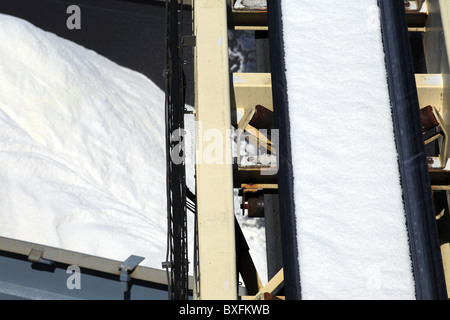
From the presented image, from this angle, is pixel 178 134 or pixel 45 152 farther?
pixel 45 152

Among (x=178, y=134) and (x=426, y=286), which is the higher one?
(x=178, y=134)

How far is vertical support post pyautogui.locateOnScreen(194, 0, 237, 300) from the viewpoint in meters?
6.34

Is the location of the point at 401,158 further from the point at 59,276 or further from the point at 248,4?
the point at 59,276

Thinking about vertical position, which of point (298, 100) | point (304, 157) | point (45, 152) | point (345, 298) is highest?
point (45, 152)

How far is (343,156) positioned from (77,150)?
533 inches

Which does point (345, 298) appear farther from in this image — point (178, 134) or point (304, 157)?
point (178, 134)

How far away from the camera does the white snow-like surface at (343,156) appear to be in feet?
20.3

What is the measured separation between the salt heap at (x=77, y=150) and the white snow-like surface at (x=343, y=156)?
920 cm

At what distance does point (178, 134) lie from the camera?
22.5 feet

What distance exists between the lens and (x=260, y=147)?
325 inches

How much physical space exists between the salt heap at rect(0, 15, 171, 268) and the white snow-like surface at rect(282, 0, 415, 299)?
9200 millimetres

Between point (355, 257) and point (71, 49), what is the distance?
16.8 m

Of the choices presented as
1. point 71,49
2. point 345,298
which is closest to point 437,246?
point 345,298

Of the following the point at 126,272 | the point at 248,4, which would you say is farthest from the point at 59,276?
the point at 248,4
